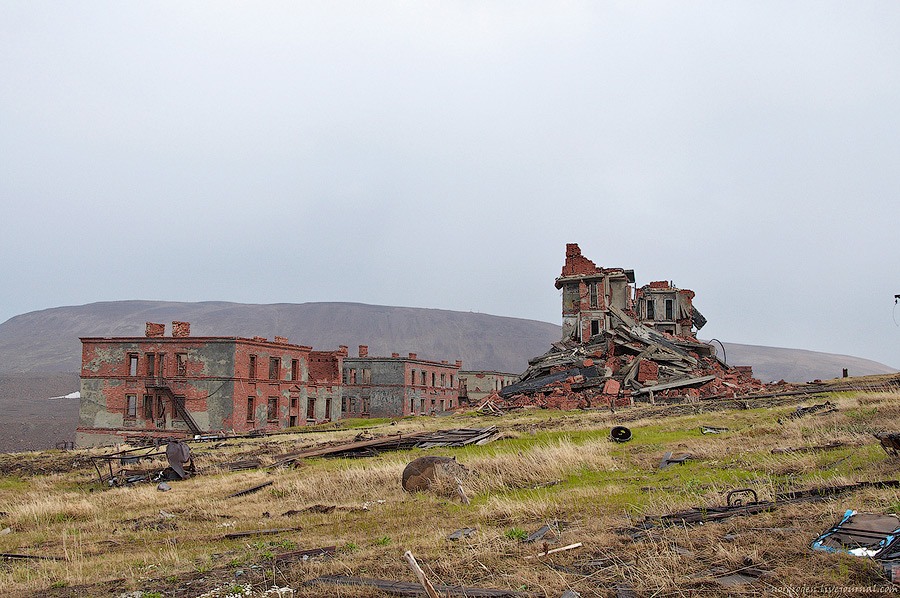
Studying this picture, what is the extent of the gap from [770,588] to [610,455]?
9732 millimetres

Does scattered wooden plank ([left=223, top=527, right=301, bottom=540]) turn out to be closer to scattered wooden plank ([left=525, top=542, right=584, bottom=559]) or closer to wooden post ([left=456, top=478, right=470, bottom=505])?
wooden post ([left=456, top=478, right=470, bottom=505])

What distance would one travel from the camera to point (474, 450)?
1931 centimetres

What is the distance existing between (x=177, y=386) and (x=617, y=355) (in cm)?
2855

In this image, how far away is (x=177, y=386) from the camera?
44.3 m

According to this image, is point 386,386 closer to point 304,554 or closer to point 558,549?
point 304,554

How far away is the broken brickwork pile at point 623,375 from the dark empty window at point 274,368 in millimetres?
17110

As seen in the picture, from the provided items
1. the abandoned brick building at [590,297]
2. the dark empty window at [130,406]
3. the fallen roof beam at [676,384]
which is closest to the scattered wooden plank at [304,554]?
the fallen roof beam at [676,384]

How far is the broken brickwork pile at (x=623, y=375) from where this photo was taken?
3497 centimetres

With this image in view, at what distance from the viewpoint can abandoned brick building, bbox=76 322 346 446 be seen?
142ft

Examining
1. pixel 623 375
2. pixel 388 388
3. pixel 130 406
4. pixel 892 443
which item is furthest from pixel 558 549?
pixel 388 388

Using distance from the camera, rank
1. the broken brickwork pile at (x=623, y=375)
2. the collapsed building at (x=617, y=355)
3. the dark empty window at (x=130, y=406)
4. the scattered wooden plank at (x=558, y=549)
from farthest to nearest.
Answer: the dark empty window at (x=130, y=406), the collapsed building at (x=617, y=355), the broken brickwork pile at (x=623, y=375), the scattered wooden plank at (x=558, y=549)

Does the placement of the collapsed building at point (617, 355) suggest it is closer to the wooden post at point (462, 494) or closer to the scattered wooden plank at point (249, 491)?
the scattered wooden plank at point (249, 491)

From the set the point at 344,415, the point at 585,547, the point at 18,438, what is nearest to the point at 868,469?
the point at 585,547

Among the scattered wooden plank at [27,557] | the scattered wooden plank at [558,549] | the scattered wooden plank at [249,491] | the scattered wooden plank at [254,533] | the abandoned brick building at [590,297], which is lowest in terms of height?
the scattered wooden plank at [27,557]
